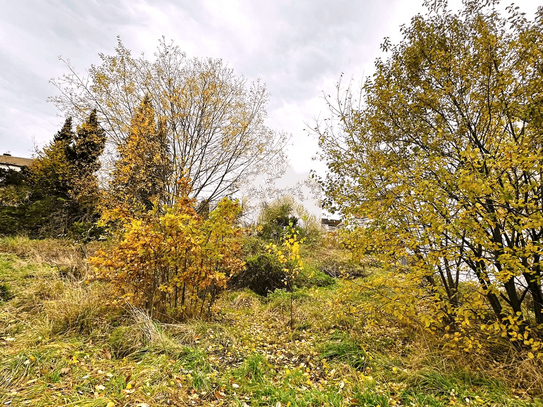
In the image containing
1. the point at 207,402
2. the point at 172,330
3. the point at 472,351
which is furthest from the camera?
A: the point at 172,330

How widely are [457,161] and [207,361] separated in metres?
3.86

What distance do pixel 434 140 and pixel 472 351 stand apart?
2.67 m

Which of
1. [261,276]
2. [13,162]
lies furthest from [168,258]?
[13,162]

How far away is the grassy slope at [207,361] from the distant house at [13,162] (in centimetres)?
3783

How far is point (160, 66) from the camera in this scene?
6664 millimetres

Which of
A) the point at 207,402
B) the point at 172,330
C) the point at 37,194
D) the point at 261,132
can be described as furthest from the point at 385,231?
the point at 37,194

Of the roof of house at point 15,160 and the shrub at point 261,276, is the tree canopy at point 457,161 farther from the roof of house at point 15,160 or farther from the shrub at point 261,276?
the roof of house at point 15,160

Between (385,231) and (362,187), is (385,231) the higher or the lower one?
the lower one

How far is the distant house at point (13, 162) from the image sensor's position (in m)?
29.9

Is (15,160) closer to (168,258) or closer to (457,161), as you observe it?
(168,258)

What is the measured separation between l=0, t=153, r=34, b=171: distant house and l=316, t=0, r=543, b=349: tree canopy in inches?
1604

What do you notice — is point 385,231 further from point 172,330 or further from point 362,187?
point 172,330

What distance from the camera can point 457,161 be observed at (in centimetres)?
328

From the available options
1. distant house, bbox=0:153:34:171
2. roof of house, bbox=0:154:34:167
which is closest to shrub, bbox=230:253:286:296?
distant house, bbox=0:153:34:171
